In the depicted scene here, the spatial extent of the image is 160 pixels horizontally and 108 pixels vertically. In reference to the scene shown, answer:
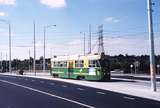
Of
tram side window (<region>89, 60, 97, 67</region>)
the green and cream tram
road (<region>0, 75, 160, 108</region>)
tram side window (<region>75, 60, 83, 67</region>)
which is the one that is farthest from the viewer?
tram side window (<region>75, 60, 83, 67</region>)

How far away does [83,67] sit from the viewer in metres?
46.8

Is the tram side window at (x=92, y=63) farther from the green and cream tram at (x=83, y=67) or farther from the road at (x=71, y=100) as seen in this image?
the road at (x=71, y=100)

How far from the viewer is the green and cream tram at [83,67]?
44.4m

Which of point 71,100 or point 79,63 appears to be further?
point 79,63

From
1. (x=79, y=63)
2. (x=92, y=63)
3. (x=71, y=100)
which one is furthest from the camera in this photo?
(x=79, y=63)

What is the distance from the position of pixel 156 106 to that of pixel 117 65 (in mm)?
103630

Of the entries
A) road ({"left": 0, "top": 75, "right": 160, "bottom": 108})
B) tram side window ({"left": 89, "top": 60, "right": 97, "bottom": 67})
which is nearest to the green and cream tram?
tram side window ({"left": 89, "top": 60, "right": 97, "bottom": 67})

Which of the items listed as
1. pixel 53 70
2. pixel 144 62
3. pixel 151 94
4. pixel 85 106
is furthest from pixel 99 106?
pixel 144 62

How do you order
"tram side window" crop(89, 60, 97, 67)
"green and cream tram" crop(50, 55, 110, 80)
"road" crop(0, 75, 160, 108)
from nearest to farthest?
"road" crop(0, 75, 160, 108)
"green and cream tram" crop(50, 55, 110, 80)
"tram side window" crop(89, 60, 97, 67)

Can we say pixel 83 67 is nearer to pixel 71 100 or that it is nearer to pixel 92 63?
pixel 92 63

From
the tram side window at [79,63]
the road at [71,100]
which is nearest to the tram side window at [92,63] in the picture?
the tram side window at [79,63]

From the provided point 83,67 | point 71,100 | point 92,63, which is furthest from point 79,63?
point 71,100

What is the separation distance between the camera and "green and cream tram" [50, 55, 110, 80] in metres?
44.4

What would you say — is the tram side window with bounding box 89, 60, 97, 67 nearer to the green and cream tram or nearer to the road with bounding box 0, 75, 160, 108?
the green and cream tram
